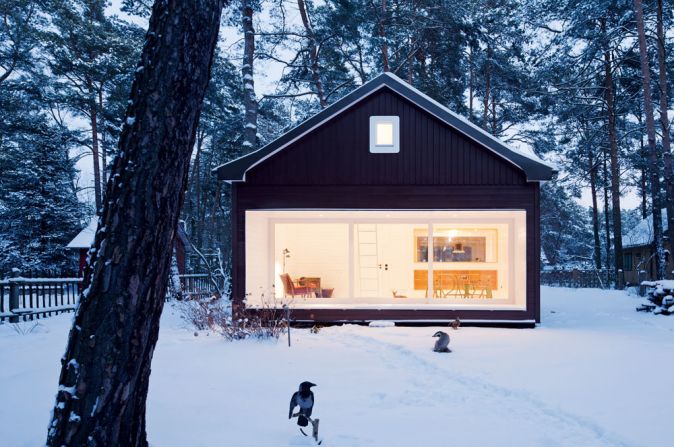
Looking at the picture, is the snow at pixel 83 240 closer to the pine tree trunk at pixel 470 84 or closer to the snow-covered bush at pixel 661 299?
the pine tree trunk at pixel 470 84

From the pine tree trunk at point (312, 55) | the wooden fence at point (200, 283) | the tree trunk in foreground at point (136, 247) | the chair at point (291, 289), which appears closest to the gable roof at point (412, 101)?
the chair at point (291, 289)

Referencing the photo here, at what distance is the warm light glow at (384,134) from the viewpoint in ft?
30.9

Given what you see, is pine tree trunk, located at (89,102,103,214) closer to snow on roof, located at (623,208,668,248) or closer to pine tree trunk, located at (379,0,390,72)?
pine tree trunk, located at (379,0,390,72)

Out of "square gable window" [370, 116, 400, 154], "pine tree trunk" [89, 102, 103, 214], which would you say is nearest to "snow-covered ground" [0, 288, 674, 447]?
"square gable window" [370, 116, 400, 154]

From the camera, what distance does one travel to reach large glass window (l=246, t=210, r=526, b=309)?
32.1 feet

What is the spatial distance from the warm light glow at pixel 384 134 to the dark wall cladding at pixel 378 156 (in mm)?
233

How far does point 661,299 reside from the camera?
34.2 ft

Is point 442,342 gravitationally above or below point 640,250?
below

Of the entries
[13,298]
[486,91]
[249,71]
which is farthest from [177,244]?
[486,91]

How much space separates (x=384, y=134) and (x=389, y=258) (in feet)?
12.7

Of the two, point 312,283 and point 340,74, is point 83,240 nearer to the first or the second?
point 312,283

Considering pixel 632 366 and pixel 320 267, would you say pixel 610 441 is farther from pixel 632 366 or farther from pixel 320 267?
pixel 320 267

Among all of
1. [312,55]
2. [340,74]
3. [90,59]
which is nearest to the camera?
[312,55]

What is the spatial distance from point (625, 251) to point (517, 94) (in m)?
13.9
